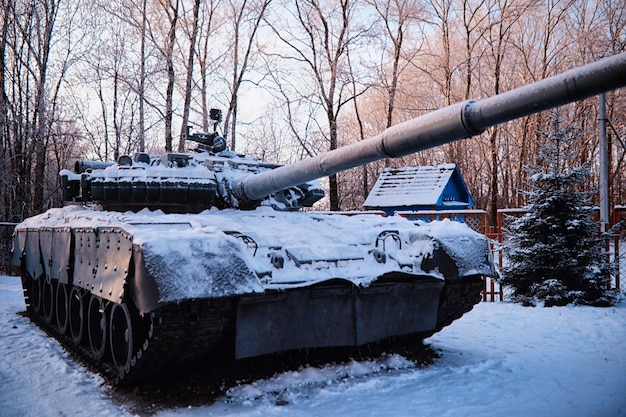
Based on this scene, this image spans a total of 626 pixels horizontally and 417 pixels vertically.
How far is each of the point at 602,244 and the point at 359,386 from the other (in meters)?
6.09

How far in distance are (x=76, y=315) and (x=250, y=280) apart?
123 inches

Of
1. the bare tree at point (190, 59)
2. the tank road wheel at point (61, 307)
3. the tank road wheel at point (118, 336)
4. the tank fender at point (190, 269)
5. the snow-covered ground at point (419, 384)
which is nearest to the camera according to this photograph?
the tank fender at point (190, 269)

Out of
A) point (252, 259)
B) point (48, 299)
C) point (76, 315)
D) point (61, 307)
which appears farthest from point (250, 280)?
point (48, 299)

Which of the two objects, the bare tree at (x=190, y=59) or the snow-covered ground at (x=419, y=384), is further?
the bare tree at (x=190, y=59)

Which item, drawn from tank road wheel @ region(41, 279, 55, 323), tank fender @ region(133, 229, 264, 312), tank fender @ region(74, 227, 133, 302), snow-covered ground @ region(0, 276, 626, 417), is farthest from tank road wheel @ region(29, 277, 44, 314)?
tank fender @ region(133, 229, 264, 312)

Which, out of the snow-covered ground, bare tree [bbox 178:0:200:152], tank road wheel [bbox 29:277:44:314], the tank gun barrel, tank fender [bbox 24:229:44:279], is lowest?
the snow-covered ground

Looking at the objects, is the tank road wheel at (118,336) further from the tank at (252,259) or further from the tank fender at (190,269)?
the tank fender at (190,269)

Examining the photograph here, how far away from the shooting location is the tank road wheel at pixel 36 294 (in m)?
7.61

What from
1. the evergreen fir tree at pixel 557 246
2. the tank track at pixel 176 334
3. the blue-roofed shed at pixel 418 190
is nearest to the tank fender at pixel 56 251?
the tank track at pixel 176 334

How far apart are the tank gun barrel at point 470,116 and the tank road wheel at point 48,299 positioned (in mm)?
3919

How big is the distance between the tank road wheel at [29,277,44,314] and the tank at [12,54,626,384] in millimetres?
979

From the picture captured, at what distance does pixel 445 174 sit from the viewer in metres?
18.6

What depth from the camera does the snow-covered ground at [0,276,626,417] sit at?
13.1ft

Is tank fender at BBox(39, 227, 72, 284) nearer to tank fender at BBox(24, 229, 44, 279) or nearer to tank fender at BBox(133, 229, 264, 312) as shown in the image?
tank fender at BBox(24, 229, 44, 279)
